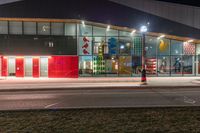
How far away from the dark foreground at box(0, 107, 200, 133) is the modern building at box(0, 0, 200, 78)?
73.3 ft

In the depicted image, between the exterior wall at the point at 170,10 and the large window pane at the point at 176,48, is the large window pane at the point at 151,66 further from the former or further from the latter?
the exterior wall at the point at 170,10

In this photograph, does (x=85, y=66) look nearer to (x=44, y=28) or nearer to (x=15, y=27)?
(x=44, y=28)

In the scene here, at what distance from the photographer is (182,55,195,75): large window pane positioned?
3516 centimetres

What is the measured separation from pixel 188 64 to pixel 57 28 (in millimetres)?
17042

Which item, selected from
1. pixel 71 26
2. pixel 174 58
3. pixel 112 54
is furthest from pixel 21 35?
pixel 174 58

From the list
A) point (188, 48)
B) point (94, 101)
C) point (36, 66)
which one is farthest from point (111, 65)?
point (94, 101)

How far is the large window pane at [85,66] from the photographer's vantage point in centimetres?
3347

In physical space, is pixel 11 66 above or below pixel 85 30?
below

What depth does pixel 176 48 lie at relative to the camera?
35.0 m

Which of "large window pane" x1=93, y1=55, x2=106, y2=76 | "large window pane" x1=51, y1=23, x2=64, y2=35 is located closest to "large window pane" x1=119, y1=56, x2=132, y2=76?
"large window pane" x1=93, y1=55, x2=106, y2=76

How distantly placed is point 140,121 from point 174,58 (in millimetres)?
27521

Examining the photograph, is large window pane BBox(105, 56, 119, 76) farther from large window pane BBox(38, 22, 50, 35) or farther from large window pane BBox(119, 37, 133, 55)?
large window pane BBox(38, 22, 50, 35)

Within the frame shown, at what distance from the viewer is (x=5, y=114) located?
33.9 ft

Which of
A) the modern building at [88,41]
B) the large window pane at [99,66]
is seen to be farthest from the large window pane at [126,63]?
the large window pane at [99,66]
